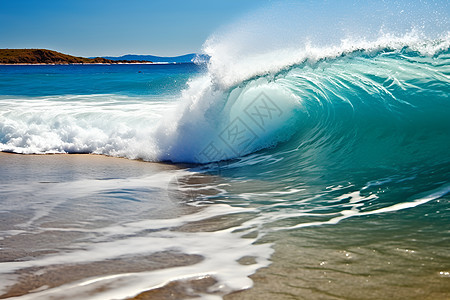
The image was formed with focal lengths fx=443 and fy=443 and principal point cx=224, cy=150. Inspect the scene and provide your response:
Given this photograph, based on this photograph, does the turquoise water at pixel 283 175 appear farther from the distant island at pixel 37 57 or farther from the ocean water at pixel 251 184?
the distant island at pixel 37 57

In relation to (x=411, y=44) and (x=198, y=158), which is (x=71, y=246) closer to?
(x=198, y=158)

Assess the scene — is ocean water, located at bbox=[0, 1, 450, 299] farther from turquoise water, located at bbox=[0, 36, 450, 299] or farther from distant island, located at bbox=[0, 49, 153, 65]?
distant island, located at bbox=[0, 49, 153, 65]

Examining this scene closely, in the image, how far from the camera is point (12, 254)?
11.2ft

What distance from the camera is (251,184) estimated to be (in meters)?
5.78

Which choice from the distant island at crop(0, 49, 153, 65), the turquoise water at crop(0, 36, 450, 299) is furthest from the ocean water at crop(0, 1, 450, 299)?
the distant island at crop(0, 49, 153, 65)

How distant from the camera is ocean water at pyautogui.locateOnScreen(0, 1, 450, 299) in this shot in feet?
9.61

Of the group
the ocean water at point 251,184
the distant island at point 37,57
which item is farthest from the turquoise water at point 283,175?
the distant island at point 37,57

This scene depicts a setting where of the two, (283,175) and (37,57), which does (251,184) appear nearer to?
(283,175)

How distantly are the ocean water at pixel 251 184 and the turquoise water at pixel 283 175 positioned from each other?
0.02 m

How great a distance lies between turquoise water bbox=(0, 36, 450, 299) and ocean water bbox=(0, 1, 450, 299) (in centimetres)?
2

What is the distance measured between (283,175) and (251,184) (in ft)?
1.98

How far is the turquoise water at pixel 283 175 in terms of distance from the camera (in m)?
3.04

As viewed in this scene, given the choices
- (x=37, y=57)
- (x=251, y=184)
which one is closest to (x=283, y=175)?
(x=251, y=184)

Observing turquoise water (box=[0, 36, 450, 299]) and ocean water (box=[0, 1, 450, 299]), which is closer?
ocean water (box=[0, 1, 450, 299])
